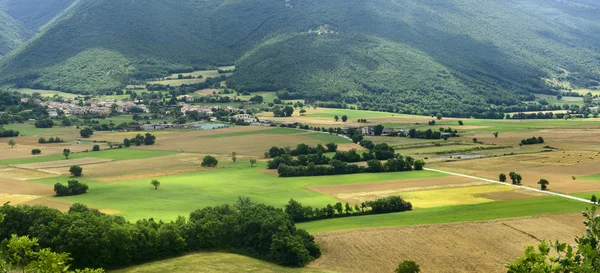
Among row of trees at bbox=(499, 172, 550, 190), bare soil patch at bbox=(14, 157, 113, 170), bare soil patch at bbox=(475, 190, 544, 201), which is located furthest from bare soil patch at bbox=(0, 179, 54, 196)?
row of trees at bbox=(499, 172, 550, 190)

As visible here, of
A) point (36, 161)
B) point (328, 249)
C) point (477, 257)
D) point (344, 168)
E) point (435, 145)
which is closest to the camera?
point (477, 257)

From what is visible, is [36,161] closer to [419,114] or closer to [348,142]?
[348,142]

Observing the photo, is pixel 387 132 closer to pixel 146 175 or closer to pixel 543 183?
pixel 146 175

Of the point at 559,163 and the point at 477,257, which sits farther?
the point at 559,163

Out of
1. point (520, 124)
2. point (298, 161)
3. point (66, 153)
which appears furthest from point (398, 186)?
point (520, 124)

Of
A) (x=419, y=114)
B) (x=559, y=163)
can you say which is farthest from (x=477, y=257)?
(x=419, y=114)
